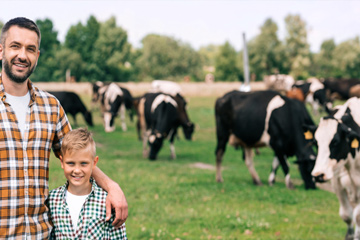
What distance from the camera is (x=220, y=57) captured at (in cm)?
7731

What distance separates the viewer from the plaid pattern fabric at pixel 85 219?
10.3 feet

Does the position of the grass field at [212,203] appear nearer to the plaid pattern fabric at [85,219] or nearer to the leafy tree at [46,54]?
the plaid pattern fabric at [85,219]

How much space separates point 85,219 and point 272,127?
795 cm

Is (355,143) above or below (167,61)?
below

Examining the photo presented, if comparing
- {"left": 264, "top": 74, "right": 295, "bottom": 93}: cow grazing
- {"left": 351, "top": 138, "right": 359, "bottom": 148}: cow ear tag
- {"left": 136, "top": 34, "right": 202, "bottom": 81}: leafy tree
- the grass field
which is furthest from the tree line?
{"left": 351, "top": 138, "right": 359, "bottom": 148}: cow ear tag

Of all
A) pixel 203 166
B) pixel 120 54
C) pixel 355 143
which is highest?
pixel 120 54

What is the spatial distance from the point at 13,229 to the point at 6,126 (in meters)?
0.65

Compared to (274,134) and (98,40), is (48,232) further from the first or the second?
(98,40)

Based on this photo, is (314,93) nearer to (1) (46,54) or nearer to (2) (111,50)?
(2) (111,50)

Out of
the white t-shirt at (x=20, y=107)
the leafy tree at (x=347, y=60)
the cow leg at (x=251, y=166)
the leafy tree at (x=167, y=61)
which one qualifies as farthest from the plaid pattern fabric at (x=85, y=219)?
the leafy tree at (x=167, y=61)

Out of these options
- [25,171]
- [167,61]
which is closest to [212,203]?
[25,171]

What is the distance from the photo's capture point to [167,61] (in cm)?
7850

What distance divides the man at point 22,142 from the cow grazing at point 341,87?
29543 millimetres

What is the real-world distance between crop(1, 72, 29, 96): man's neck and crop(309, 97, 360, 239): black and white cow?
4.48 m
